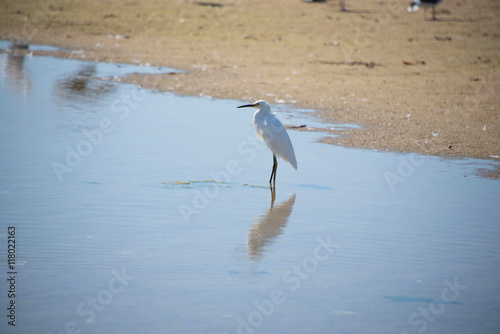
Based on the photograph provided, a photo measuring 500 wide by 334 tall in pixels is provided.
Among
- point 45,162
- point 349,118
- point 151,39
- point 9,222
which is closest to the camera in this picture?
point 9,222

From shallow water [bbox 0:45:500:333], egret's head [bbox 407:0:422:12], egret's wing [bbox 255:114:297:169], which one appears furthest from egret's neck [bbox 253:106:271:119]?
egret's head [bbox 407:0:422:12]

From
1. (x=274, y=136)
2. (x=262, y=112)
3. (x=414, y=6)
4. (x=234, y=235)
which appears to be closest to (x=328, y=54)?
(x=414, y=6)

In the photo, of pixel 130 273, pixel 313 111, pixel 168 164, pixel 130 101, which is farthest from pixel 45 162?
pixel 313 111

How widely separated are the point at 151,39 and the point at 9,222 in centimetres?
1485

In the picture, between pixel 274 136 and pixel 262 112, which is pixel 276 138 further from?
pixel 262 112

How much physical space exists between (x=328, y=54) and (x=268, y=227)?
11660 millimetres

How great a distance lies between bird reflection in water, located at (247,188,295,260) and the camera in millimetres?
5070

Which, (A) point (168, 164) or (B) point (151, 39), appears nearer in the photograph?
(A) point (168, 164)

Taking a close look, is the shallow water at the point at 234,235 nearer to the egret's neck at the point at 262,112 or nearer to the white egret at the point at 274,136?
the white egret at the point at 274,136

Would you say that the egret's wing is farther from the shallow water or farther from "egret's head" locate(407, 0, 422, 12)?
"egret's head" locate(407, 0, 422, 12)

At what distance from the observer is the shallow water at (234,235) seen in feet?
13.0

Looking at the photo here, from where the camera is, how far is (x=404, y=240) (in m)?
5.38

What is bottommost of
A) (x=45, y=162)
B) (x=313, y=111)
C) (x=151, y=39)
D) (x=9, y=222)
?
(x=151, y=39)

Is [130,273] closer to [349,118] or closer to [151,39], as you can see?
[349,118]
